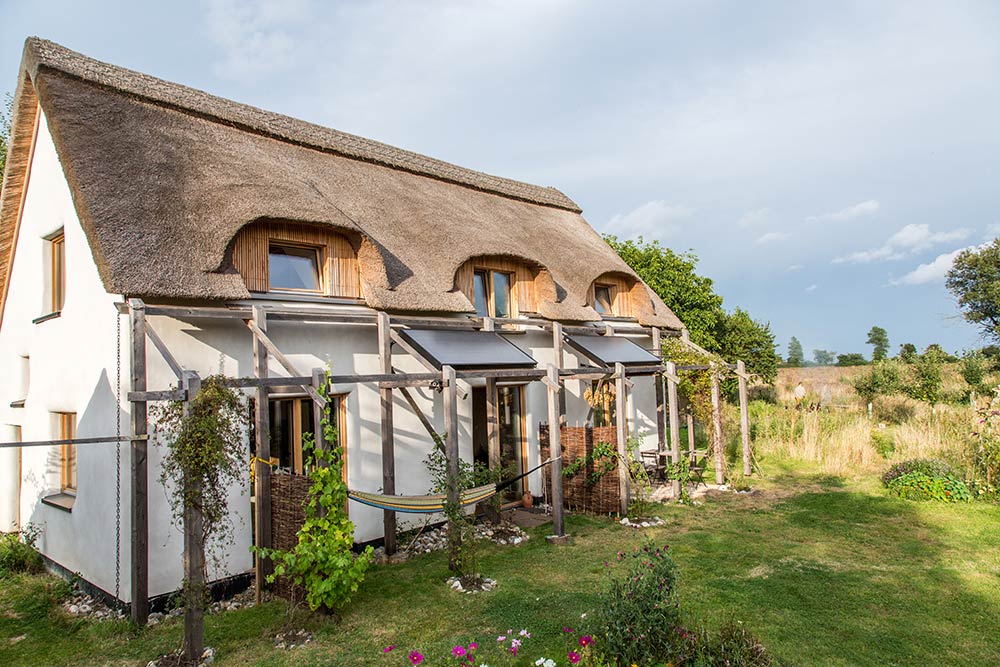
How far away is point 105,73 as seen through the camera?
7.59 meters

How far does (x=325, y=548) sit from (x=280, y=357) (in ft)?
6.12

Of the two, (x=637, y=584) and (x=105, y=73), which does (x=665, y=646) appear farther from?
(x=105, y=73)

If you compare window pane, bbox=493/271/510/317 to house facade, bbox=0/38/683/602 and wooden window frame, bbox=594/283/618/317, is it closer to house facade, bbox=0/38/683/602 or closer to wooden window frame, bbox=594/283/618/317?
house facade, bbox=0/38/683/602

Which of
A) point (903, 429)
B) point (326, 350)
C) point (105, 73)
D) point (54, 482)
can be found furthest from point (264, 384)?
point (903, 429)

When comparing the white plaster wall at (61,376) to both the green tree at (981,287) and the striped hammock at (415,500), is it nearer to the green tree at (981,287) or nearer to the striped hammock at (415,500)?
the striped hammock at (415,500)

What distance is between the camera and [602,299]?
1232cm

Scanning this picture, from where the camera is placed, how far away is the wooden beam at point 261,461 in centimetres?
559

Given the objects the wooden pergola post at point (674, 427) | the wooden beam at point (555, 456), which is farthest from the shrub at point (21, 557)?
the wooden pergola post at point (674, 427)

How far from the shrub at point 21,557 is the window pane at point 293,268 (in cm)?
452

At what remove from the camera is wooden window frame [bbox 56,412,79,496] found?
712 cm

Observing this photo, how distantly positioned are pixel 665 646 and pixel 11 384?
9.78 m

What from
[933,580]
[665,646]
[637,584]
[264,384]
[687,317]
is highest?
[687,317]

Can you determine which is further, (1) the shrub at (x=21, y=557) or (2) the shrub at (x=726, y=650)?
(1) the shrub at (x=21, y=557)

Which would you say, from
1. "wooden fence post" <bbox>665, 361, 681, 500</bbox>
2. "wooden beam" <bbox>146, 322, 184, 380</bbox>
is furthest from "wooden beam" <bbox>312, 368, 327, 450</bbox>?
"wooden fence post" <bbox>665, 361, 681, 500</bbox>
